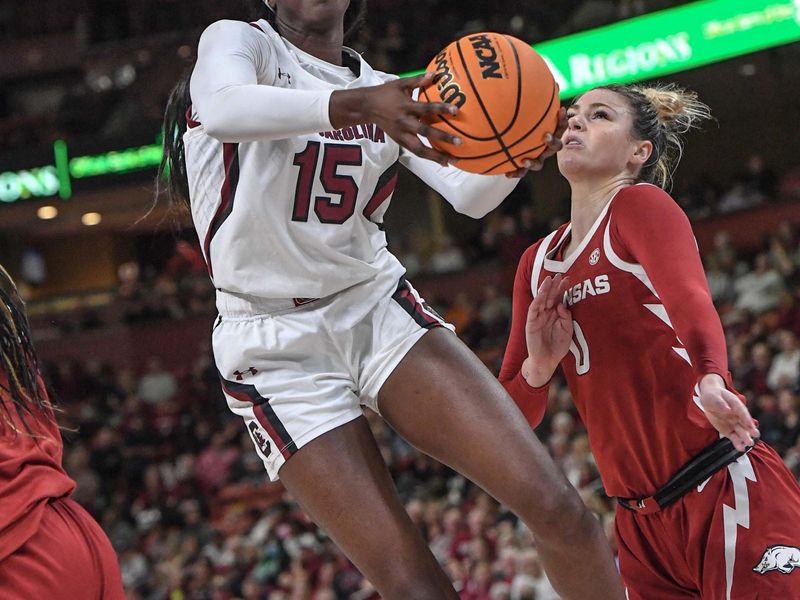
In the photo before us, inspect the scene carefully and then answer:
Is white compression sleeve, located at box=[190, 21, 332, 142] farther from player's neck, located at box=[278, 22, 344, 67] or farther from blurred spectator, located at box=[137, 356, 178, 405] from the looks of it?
blurred spectator, located at box=[137, 356, 178, 405]

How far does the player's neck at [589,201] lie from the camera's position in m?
3.39

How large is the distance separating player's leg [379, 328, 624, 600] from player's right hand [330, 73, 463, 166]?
654mm

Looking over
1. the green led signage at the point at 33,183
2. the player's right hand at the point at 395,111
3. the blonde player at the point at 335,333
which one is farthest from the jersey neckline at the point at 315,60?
the green led signage at the point at 33,183

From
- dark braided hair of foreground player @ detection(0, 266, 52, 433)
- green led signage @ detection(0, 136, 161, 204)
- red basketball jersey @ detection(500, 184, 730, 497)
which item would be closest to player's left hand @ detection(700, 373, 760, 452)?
red basketball jersey @ detection(500, 184, 730, 497)

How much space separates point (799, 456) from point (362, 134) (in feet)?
19.2

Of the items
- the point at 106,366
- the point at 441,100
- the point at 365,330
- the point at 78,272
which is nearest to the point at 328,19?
the point at 441,100

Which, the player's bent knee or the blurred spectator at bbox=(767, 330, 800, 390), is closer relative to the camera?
the player's bent knee

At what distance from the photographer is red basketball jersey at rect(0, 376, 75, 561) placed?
247 cm

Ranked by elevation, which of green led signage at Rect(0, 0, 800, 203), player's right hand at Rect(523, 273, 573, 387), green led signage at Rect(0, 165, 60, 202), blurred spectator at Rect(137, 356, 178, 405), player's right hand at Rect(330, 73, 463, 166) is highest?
player's right hand at Rect(330, 73, 463, 166)

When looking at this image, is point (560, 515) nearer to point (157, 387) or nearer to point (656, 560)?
point (656, 560)

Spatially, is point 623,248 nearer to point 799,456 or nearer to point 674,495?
point 674,495

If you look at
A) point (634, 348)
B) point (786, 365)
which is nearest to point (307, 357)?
point (634, 348)

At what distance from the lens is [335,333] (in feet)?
9.82

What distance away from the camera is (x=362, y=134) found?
3.00m
